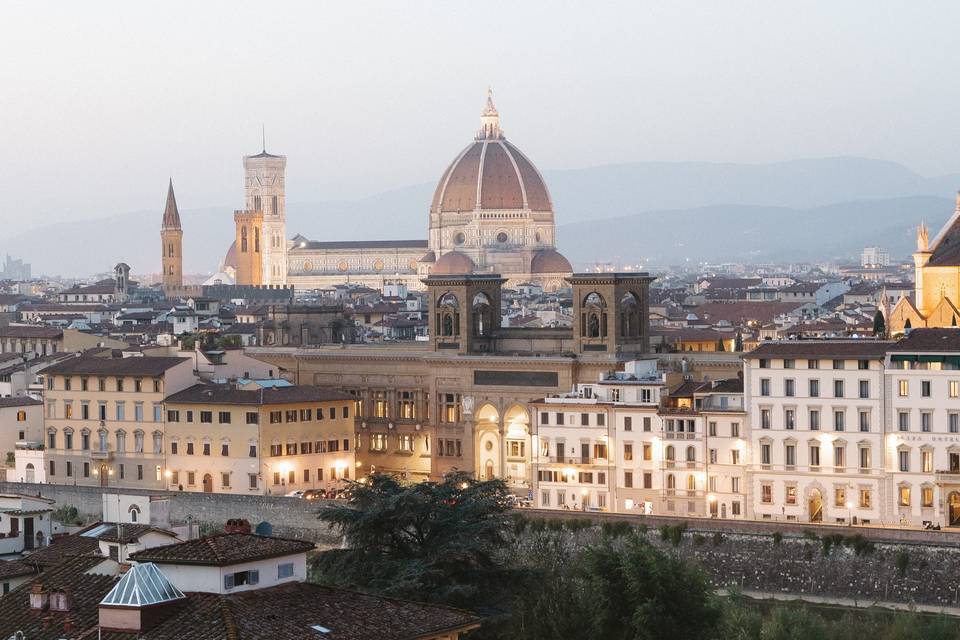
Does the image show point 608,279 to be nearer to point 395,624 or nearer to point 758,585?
point 758,585

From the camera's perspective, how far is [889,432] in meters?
53.2

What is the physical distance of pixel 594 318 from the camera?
6444cm

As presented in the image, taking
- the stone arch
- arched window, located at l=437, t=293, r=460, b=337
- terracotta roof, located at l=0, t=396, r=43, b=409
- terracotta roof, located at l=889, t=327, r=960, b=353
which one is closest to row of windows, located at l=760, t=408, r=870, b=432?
terracotta roof, located at l=889, t=327, r=960, b=353

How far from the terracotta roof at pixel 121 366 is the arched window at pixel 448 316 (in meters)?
8.20

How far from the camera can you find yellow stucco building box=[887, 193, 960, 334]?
71.9 meters

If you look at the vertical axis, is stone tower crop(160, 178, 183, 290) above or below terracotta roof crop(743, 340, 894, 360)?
above

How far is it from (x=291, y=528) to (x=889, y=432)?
16.6m

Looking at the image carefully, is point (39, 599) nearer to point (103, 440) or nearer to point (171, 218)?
point (103, 440)

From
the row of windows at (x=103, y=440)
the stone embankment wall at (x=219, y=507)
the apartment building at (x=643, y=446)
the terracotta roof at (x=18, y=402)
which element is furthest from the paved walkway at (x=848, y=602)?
the terracotta roof at (x=18, y=402)

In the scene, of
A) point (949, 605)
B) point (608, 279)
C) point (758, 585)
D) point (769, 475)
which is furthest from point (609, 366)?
point (949, 605)

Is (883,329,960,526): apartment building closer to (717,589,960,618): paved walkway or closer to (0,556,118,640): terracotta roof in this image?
(717,589,960,618): paved walkway

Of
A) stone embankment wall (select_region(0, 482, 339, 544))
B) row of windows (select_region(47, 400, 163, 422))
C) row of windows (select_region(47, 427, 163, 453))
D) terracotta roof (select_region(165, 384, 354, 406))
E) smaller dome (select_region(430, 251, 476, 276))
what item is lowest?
stone embankment wall (select_region(0, 482, 339, 544))

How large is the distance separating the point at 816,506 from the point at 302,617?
102ft

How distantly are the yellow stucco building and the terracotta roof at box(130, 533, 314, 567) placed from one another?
45853 millimetres
